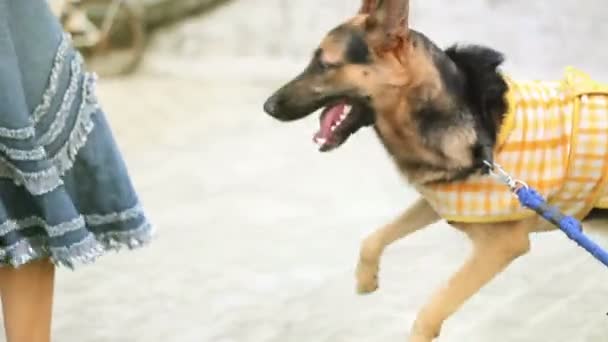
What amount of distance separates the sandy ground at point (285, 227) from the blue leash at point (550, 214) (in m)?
0.59

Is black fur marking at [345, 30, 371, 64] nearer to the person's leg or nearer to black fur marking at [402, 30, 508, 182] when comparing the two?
black fur marking at [402, 30, 508, 182]

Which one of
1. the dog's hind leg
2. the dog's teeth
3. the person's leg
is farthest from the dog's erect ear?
the person's leg

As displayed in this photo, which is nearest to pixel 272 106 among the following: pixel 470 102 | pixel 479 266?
pixel 470 102

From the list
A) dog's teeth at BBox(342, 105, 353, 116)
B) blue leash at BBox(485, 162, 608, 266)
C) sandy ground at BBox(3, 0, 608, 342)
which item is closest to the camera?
blue leash at BBox(485, 162, 608, 266)

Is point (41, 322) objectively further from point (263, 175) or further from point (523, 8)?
point (523, 8)

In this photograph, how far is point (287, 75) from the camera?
423 cm

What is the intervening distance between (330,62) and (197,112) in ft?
7.57

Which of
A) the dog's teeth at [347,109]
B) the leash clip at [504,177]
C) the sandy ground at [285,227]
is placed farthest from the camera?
the sandy ground at [285,227]

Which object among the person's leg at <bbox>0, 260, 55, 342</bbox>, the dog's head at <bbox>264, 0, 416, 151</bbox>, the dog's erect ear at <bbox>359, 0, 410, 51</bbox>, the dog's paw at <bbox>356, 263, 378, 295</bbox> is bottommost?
the dog's paw at <bbox>356, 263, 378, 295</bbox>

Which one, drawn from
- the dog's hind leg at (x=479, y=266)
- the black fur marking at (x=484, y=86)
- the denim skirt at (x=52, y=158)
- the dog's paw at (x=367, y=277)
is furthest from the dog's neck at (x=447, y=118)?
the denim skirt at (x=52, y=158)

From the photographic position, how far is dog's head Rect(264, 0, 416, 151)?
1601 mm

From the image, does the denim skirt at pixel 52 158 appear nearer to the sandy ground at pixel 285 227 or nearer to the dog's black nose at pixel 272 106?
the dog's black nose at pixel 272 106

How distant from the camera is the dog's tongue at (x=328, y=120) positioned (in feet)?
5.28

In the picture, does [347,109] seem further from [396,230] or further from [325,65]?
[396,230]
